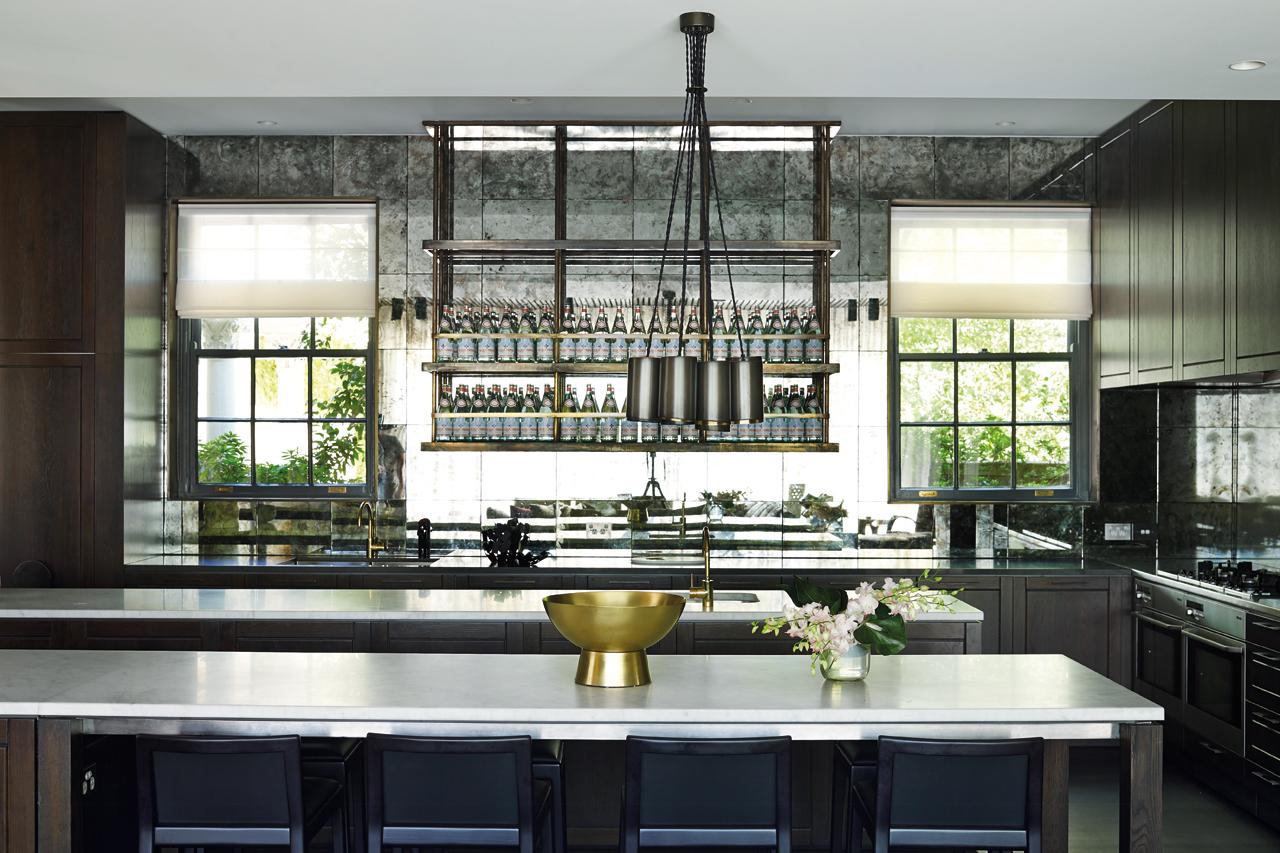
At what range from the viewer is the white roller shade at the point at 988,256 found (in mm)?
6750

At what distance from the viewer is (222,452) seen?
22.6 ft

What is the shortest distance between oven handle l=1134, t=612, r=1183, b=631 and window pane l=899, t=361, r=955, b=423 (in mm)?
1608

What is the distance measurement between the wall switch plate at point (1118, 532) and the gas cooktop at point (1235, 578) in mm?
775

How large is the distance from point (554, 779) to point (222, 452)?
454cm

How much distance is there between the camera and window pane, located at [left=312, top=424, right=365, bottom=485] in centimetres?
686

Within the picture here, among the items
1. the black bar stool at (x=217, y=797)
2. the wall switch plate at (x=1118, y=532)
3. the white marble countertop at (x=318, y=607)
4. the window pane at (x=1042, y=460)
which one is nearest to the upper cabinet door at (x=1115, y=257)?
the window pane at (x=1042, y=460)

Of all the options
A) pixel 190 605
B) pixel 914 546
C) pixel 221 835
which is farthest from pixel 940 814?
pixel 914 546

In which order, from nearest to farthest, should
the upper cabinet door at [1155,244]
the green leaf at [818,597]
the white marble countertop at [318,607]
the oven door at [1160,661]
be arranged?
the green leaf at [818,597]
the white marble countertop at [318,607]
the oven door at [1160,661]
the upper cabinet door at [1155,244]

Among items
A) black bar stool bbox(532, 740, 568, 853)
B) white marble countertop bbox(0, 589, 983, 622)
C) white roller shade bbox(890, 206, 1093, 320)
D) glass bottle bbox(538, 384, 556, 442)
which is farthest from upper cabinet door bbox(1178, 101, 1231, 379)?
black bar stool bbox(532, 740, 568, 853)

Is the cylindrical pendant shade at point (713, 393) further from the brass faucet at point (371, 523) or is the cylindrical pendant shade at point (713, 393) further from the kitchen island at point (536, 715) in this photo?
the brass faucet at point (371, 523)

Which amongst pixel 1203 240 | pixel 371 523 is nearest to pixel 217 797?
pixel 371 523

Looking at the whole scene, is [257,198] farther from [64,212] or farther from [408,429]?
[408,429]

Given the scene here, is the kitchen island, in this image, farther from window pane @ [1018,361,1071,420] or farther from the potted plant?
window pane @ [1018,361,1071,420]

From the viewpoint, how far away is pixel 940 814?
2.63 m
